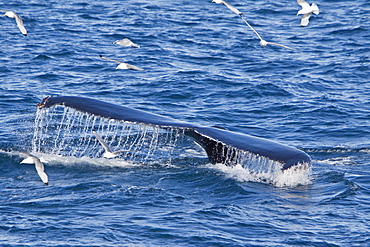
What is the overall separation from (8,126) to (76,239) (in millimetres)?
7134

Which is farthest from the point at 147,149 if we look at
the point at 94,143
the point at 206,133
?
the point at 206,133

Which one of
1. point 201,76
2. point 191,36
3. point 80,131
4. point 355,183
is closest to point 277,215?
point 355,183

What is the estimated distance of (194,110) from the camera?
687 inches

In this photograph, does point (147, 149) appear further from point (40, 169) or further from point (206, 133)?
point (206, 133)

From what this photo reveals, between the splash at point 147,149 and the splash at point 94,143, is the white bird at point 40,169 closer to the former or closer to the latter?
the splash at point 147,149

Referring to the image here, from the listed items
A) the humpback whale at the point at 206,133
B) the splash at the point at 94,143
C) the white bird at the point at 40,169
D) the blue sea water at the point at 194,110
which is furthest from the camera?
the splash at the point at 94,143

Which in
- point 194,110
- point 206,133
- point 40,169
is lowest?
point 40,169

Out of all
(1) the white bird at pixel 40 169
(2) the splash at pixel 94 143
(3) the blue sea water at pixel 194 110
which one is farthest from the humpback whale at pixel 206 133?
(2) the splash at pixel 94 143

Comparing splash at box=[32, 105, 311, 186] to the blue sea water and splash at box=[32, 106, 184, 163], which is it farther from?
the blue sea water

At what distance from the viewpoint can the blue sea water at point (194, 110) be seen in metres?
9.02

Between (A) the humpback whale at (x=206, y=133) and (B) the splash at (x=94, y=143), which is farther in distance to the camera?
(B) the splash at (x=94, y=143)

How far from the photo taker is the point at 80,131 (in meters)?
14.5

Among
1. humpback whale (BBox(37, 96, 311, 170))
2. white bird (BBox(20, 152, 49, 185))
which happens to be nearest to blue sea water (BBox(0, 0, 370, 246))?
white bird (BBox(20, 152, 49, 185))

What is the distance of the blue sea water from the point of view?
9016mm
